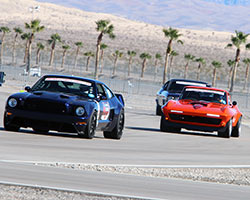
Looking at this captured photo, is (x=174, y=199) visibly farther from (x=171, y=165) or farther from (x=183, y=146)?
(x=183, y=146)

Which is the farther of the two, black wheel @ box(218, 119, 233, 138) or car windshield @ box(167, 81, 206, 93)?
car windshield @ box(167, 81, 206, 93)

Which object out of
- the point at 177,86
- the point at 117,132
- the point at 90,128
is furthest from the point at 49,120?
the point at 177,86

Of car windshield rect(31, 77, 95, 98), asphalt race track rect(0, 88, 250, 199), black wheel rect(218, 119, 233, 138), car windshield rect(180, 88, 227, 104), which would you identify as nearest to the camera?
asphalt race track rect(0, 88, 250, 199)

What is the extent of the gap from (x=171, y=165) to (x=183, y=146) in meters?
4.18

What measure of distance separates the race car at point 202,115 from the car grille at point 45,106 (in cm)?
593

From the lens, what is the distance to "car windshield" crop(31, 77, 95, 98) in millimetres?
15312

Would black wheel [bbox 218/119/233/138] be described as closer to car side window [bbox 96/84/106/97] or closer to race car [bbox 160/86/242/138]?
race car [bbox 160/86/242/138]

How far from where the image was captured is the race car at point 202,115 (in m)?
19.6

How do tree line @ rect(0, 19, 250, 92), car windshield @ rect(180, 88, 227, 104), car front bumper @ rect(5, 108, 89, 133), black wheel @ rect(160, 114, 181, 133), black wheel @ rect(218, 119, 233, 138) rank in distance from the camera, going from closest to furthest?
car front bumper @ rect(5, 108, 89, 133) < black wheel @ rect(218, 119, 233, 138) < black wheel @ rect(160, 114, 181, 133) < car windshield @ rect(180, 88, 227, 104) < tree line @ rect(0, 19, 250, 92)

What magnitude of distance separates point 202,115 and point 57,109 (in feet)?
20.4

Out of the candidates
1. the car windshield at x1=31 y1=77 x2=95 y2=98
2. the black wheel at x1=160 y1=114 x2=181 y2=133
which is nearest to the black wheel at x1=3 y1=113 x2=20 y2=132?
the car windshield at x1=31 y1=77 x2=95 y2=98

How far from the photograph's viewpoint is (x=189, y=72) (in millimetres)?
144000

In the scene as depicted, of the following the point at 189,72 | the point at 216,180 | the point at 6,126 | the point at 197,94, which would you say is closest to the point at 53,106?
the point at 6,126

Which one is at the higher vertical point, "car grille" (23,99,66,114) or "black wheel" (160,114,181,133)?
"car grille" (23,99,66,114)
